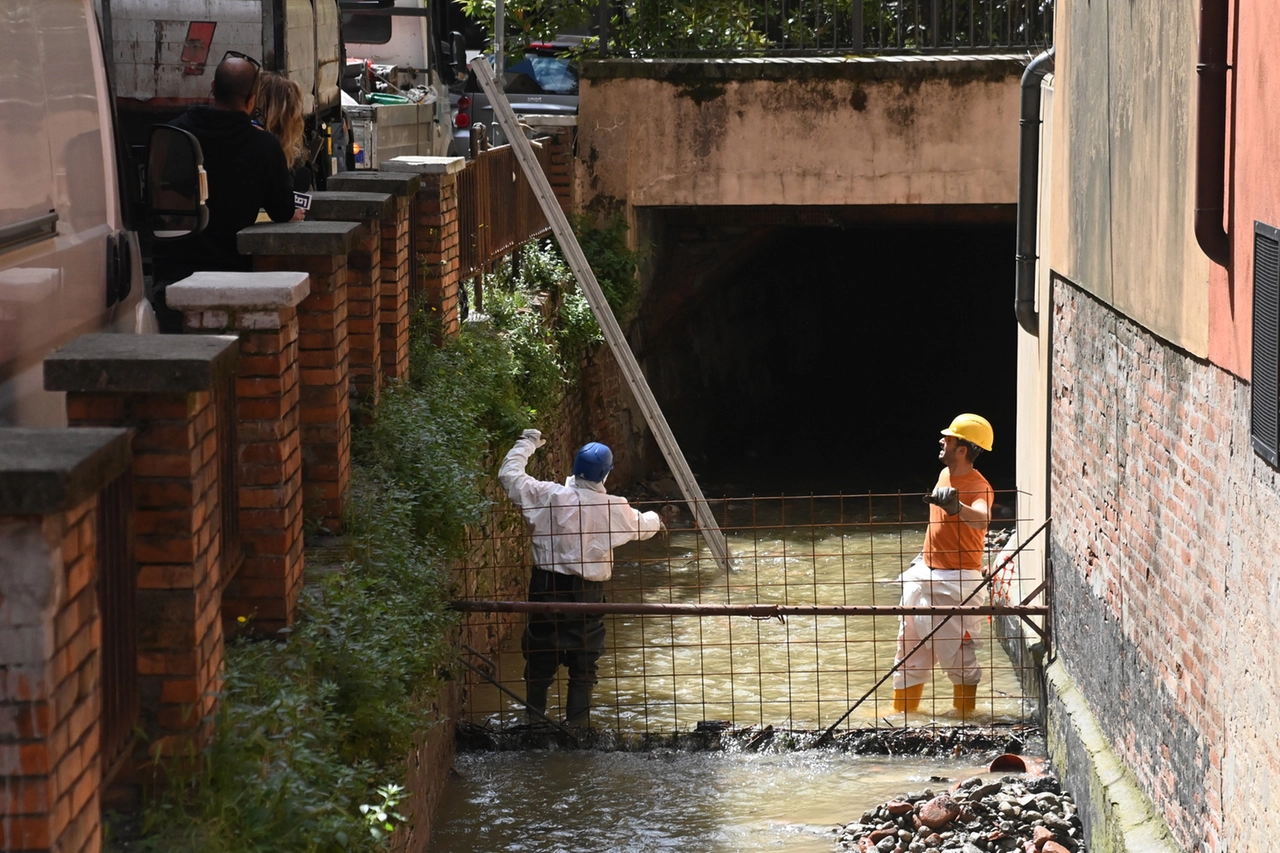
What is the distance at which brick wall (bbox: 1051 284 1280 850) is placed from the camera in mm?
4895

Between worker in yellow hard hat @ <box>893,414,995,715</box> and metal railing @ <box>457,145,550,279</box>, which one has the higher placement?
metal railing @ <box>457,145,550,279</box>

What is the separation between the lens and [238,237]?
649 centimetres

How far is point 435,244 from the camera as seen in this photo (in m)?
10.0

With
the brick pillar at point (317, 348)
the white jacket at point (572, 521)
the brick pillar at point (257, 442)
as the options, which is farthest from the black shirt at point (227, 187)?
the white jacket at point (572, 521)

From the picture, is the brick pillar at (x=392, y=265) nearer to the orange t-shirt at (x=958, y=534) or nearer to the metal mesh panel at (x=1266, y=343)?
the orange t-shirt at (x=958, y=534)

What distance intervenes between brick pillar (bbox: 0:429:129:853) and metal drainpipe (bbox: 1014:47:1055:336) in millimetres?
7029

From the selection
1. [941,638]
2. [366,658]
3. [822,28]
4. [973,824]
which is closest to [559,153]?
[822,28]

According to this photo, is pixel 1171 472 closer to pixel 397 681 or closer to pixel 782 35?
pixel 397 681

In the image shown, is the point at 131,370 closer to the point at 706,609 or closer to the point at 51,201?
the point at 51,201

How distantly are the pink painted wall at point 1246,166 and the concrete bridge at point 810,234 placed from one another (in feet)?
31.0

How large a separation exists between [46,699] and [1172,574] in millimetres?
4232

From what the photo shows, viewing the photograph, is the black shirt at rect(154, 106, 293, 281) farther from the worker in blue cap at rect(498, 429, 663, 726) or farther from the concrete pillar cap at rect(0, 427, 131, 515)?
the concrete pillar cap at rect(0, 427, 131, 515)

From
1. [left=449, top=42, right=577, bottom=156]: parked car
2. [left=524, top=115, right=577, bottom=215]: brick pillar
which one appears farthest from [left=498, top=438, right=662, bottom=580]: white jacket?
[left=449, top=42, right=577, bottom=156]: parked car

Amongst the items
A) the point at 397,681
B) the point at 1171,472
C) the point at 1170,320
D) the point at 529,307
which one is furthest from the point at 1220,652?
the point at 529,307
